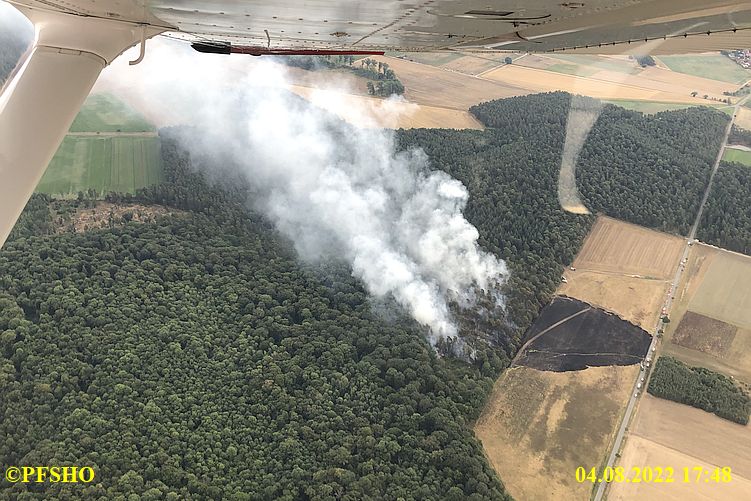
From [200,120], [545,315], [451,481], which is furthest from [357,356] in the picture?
[200,120]

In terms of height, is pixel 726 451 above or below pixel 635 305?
below

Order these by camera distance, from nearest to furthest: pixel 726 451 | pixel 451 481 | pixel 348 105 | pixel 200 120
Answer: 1. pixel 451 481
2. pixel 726 451
3. pixel 200 120
4. pixel 348 105

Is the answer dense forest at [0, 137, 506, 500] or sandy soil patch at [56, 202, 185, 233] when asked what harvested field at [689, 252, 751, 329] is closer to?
dense forest at [0, 137, 506, 500]

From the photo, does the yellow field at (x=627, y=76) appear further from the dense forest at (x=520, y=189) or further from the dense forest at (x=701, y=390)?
the dense forest at (x=701, y=390)

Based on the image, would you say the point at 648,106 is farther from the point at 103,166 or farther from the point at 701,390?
the point at 103,166

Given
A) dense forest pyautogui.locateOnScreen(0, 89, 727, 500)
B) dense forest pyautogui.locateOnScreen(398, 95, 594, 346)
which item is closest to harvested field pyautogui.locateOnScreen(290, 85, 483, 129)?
dense forest pyautogui.locateOnScreen(398, 95, 594, 346)

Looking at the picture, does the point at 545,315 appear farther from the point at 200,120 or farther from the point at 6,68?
the point at 6,68
